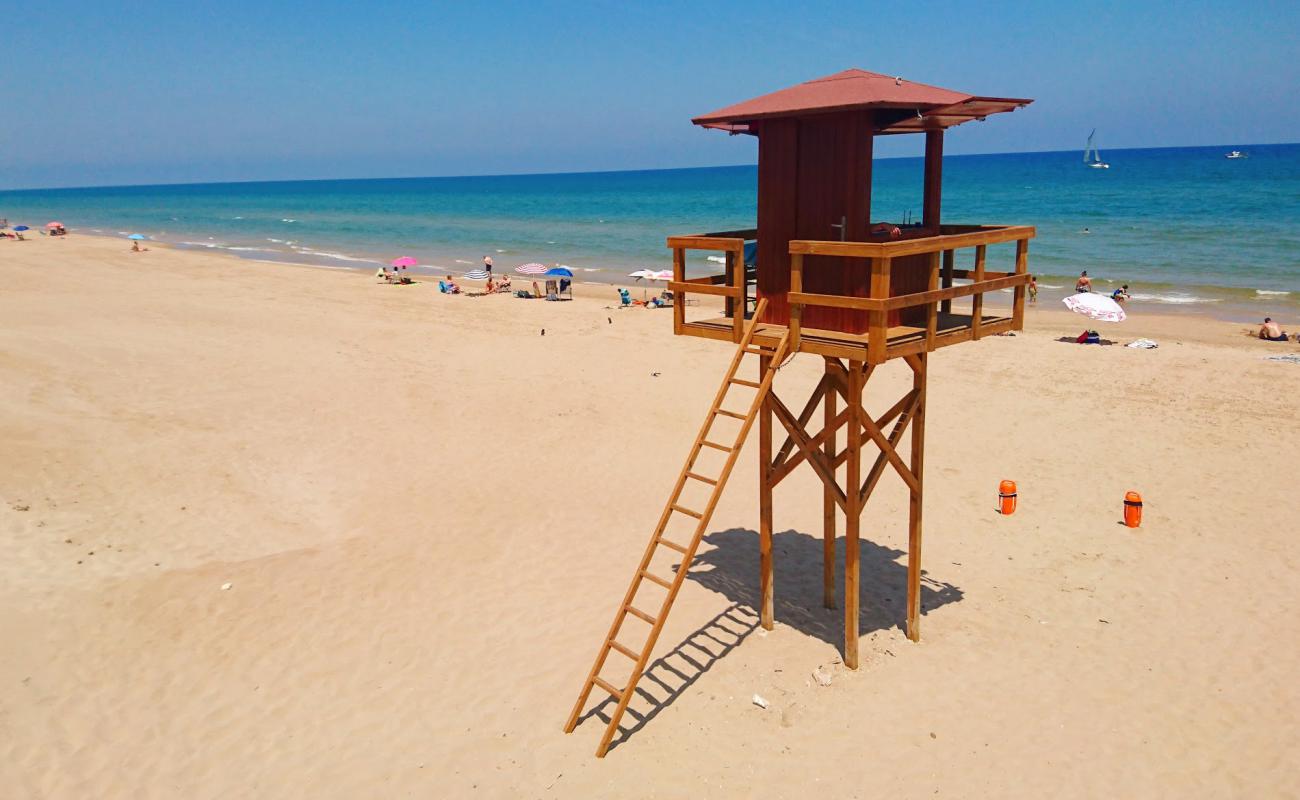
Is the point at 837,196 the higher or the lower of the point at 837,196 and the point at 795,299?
the higher

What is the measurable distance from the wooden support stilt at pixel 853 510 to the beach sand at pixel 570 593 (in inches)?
13.6

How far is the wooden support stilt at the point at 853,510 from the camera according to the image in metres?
8.16

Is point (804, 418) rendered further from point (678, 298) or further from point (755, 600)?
point (755, 600)

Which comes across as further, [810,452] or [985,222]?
[985,222]

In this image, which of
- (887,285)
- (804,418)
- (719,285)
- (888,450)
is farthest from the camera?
(804,418)

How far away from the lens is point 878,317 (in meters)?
7.25

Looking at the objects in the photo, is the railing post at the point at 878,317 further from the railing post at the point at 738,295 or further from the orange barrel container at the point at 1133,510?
the orange barrel container at the point at 1133,510

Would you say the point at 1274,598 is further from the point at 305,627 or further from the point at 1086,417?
the point at 305,627

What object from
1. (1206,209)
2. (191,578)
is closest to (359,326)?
(191,578)

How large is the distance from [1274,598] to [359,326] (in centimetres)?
2239

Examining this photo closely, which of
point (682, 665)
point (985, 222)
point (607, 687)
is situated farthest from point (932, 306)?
point (985, 222)

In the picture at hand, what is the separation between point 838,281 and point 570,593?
4900 mm

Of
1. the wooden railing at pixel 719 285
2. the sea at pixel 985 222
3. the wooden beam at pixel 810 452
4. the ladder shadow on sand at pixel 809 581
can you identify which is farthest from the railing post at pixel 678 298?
the ladder shadow on sand at pixel 809 581

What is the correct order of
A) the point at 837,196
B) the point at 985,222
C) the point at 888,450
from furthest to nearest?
the point at 985,222
the point at 888,450
the point at 837,196
